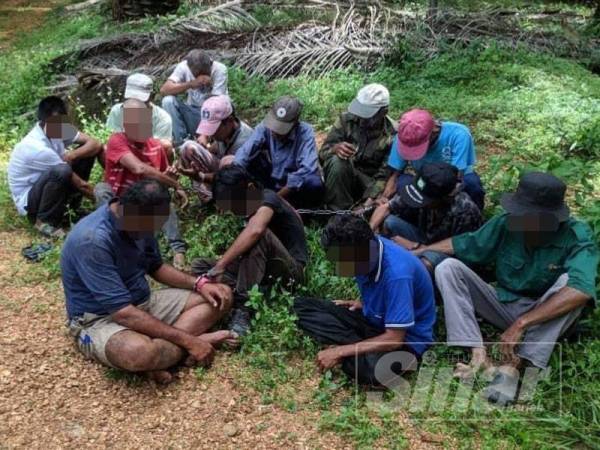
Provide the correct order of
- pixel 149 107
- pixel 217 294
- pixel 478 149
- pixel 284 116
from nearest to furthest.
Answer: pixel 217 294, pixel 284 116, pixel 149 107, pixel 478 149

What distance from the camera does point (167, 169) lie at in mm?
5031

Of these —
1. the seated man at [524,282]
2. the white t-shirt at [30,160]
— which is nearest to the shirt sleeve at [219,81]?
the white t-shirt at [30,160]

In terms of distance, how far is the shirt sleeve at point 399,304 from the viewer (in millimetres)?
3141

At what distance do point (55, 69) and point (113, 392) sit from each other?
7008 millimetres

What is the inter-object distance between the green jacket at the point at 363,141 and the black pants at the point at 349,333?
165cm

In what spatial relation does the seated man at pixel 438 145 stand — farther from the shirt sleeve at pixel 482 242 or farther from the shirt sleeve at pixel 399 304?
the shirt sleeve at pixel 399 304

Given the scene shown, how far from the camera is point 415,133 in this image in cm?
433

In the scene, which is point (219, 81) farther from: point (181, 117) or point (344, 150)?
point (344, 150)

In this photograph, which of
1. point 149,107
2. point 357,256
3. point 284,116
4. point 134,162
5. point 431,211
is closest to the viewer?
point 357,256

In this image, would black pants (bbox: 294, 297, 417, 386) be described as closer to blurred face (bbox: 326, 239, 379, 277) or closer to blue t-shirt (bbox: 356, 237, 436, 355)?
blue t-shirt (bbox: 356, 237, 436, 355)

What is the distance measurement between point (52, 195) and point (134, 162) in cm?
86

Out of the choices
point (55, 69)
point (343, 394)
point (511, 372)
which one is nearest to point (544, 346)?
point (511, 372)

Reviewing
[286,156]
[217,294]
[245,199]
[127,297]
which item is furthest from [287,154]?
[127,297]

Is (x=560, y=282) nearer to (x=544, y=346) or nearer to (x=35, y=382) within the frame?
(x=544, y=346)
